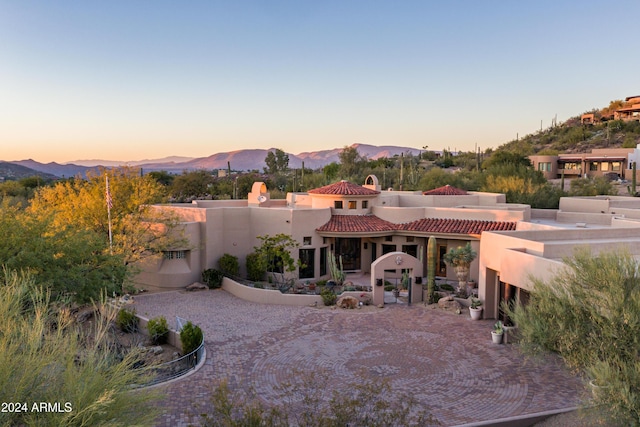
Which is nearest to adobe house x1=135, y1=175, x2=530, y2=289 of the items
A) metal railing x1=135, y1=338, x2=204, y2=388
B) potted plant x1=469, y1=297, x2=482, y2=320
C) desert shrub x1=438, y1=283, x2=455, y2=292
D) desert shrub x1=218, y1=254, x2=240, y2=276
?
desert shrub x1=218, y1=254, x2=240, y2=276

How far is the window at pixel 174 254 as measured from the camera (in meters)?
29.0

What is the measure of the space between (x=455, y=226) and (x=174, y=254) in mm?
17148

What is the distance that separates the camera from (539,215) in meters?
34.3

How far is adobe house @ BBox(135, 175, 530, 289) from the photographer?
96.4ft

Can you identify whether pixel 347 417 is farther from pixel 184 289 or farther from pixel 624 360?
pixel 184 289

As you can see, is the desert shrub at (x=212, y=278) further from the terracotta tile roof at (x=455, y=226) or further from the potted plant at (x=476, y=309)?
the potted plant at (x=476, y=309)

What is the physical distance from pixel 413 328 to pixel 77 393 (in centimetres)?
1651

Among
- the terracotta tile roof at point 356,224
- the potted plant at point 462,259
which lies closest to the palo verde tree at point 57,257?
the terracotta tile roof at point 356,224

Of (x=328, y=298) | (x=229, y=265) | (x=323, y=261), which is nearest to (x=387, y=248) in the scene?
(x=323, y=261)

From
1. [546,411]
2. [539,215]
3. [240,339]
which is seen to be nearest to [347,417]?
[546,411]

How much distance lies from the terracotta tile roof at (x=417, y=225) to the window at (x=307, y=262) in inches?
61.7

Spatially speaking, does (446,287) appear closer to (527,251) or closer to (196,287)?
(527,251)

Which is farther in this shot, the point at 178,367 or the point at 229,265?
the point at 229,265

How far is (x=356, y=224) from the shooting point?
31.3 m
